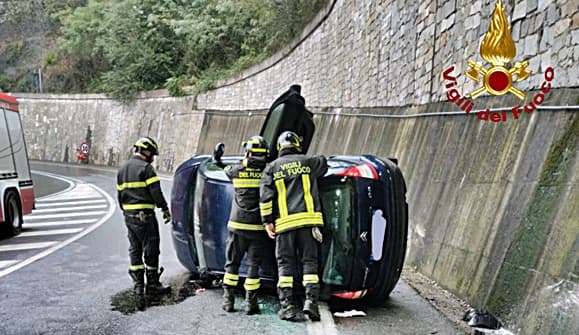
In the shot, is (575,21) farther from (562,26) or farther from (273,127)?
(273,127)

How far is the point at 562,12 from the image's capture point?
661cm

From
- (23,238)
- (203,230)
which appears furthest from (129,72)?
(203,230)

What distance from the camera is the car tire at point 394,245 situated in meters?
6.29

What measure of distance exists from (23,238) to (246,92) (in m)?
19.1

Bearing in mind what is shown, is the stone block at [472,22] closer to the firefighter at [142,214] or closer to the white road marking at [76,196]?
the firefighter at [142,214]

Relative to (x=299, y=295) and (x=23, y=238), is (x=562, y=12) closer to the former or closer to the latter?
(x=299, y=295)

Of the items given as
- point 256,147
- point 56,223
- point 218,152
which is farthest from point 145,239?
point 56,223

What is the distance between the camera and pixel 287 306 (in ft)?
20.0

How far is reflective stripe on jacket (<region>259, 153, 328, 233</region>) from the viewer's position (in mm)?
6098

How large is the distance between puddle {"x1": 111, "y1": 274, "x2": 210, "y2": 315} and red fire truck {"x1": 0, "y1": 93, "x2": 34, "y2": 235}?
593 centimetres

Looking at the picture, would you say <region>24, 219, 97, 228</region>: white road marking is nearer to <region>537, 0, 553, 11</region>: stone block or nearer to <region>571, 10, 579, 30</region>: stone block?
<region>537, 0, 553, 11</region>: stone block

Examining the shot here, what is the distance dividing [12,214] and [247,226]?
317 inches

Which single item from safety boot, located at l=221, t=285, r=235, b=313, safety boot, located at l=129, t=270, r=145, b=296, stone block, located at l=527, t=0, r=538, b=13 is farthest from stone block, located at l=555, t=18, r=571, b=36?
safety boot, located at l=129, t=270, r=145, b=296

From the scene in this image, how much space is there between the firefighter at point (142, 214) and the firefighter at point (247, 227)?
1.17 m
